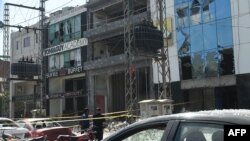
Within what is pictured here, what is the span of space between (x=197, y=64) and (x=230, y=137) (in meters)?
28.0

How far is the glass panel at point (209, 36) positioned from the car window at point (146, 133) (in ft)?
86.3

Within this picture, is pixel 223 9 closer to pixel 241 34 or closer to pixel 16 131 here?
pixel 241 34

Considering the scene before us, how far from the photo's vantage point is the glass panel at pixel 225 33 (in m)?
29.4

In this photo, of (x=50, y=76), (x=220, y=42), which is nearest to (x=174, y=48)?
(x=220, y=42)

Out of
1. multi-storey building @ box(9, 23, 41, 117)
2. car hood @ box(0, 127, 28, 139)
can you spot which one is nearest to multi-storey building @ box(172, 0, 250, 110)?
car hood @ box(0, 127, 28, 139)

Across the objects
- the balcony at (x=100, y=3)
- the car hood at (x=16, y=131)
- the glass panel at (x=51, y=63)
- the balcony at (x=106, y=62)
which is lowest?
the car hood at (x=16, y=131)

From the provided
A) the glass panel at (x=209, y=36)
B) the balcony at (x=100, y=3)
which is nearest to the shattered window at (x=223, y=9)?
the glass panel at (x=209, y=36)

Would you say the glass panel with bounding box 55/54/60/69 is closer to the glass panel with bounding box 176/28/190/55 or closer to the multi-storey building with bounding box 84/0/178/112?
the multi-storey building with bounding box 84/0/178/112

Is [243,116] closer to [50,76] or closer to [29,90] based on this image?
[50,76]

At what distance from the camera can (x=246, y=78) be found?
93.1 ft

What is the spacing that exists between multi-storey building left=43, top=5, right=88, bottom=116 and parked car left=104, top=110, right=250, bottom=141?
36602 mm

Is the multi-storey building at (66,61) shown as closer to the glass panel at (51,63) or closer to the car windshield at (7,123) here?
the glass panel at (51,63)

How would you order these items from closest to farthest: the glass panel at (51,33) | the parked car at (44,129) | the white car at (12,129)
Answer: the parked car at (44,129) < the white car at (12,129) < the glass panel at (51,33)

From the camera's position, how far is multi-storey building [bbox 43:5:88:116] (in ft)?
138
